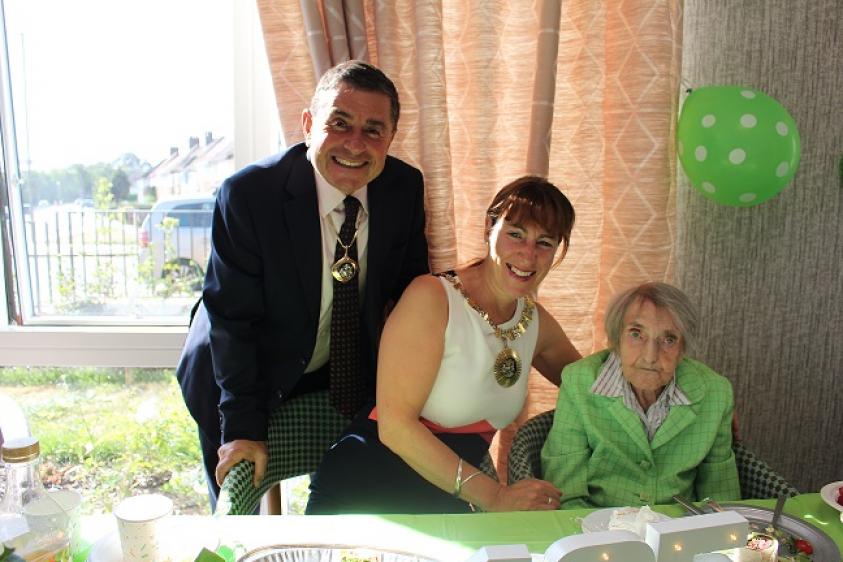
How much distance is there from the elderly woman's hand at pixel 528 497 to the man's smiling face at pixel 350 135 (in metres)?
0.80

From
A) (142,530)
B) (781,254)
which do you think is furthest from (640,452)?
(142,530)

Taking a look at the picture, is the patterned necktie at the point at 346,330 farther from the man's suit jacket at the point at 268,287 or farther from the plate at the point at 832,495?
the plate at the point at 832,495

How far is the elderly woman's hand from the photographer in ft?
5.17

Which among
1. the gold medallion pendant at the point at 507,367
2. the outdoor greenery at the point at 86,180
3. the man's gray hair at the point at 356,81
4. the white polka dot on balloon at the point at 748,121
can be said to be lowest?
the gold medallion pendant at the point at 507,367

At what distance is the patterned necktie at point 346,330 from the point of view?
1.86m

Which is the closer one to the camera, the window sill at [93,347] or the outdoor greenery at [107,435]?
the window sill at [93,347]

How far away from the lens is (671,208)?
84.6 inches

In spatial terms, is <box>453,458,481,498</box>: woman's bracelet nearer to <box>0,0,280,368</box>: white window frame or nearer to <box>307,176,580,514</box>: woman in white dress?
<box>307,176,580,514</box>: woman in white dress

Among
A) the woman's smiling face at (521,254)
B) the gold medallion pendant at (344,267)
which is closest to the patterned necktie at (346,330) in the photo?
the gold medallion pendant at (344,267)

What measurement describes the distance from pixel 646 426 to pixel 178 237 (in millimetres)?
1670

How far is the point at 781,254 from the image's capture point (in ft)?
7.76

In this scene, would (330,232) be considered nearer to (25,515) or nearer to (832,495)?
(25,515)

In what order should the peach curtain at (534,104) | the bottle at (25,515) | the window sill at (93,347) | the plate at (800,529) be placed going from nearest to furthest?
the bottle at (25,515) < the plate at (800,529) < the peach curtain at (534,104) < the window sill at (93,347)

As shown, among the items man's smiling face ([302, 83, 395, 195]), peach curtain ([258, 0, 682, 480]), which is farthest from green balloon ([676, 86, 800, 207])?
man's smiling face ([302, 83, 395, 195])
